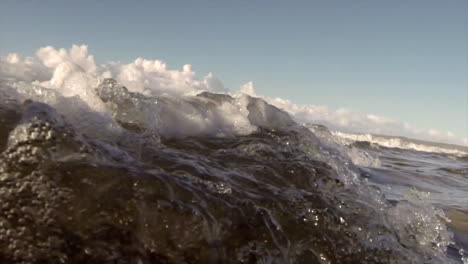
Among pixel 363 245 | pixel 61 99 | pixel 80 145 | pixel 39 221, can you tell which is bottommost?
pixel 363 245

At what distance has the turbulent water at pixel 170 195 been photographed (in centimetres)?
204

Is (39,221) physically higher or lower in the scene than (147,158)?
lower

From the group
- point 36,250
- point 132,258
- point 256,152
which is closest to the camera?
point 36,250

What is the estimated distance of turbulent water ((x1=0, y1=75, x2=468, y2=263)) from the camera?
2043 millimetres

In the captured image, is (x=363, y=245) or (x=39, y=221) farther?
(x=363, y=245)

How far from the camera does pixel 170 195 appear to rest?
96.3 inches

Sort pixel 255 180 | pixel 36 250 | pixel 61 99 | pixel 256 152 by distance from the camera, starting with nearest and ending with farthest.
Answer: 1. pixel 36 250
2. pixel 61 99
3. pixel 255 180
4. pixel 256 152

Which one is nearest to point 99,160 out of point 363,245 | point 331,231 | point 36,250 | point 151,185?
point 151,185

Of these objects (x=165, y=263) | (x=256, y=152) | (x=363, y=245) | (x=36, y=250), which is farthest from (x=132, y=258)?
(x=256, y=152)

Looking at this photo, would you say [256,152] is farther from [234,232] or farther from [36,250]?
[36,250]

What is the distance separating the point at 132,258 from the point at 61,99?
174cm

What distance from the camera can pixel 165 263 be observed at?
6.82ft

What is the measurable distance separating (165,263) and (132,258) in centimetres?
19

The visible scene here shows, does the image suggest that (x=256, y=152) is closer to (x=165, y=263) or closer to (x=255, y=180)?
(x=255, y=180)
